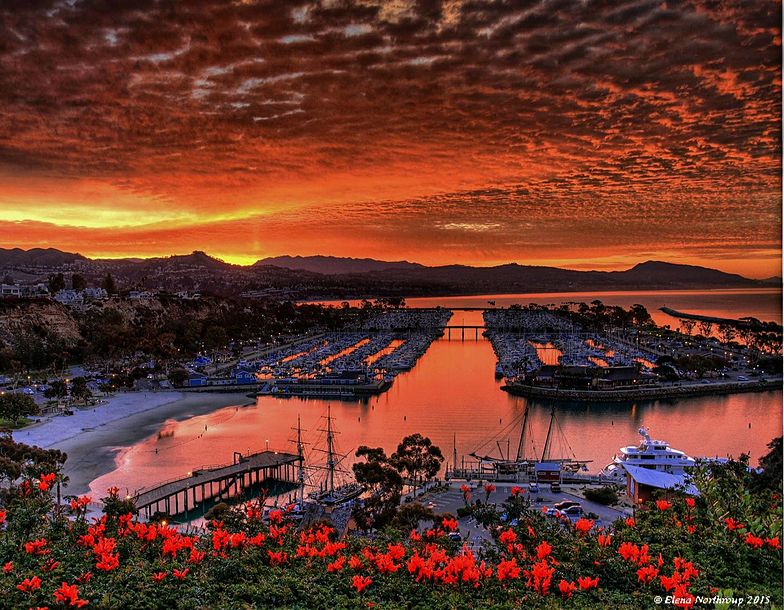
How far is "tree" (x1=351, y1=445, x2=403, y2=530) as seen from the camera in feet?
25.7

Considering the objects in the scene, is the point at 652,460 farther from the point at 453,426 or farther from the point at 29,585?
the point at 29,585

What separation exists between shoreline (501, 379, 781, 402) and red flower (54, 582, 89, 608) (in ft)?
64.1

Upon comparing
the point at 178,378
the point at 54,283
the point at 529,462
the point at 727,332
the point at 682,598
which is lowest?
the point at 529,462

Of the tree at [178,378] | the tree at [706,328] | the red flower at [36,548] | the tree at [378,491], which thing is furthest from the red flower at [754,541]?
the tree at [706,328]

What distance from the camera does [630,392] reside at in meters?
21.0

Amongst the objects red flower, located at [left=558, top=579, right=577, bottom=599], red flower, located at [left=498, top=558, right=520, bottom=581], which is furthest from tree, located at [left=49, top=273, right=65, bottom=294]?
red flower, located at [left=558, top=579, right=577, bottom=599]

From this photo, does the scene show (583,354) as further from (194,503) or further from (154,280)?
(154,280)

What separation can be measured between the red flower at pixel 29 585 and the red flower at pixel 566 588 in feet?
7.24

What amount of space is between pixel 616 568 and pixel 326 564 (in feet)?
4.60

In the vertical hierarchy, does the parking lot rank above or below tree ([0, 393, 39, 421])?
below

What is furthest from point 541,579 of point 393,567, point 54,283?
point 54,283

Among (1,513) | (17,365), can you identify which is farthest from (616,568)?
(17,365)

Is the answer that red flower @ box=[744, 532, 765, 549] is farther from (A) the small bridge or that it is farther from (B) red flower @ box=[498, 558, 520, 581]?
(A) the small bridge

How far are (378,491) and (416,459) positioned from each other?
1.21 meters
